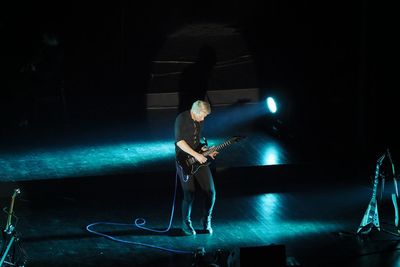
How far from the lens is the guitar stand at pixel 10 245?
733 centimetres

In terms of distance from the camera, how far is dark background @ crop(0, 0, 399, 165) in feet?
41.9

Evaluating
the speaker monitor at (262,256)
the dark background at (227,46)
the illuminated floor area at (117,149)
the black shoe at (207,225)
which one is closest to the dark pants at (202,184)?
the black shoe at (207,225)

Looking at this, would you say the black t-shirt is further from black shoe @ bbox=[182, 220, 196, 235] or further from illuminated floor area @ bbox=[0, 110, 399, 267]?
illuminated floor area @ bbox=[0, 110, 399, 267]

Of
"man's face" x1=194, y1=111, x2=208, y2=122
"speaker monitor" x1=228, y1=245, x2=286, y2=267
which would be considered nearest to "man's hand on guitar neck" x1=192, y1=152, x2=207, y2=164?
"man's face" x1=194, y1=111, x2=208, y2=122

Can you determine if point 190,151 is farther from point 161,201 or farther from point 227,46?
point 227,46

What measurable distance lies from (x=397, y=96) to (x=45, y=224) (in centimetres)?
647

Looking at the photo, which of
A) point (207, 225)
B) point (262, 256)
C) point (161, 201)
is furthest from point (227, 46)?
point (262, 256)

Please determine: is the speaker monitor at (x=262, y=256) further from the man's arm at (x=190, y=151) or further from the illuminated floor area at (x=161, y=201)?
the man's arm at (x=190, y=151)

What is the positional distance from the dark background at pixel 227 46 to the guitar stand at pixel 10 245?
4881mm

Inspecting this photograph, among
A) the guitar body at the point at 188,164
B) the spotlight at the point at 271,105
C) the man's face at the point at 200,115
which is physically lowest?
the guitar body at the point at 188,164

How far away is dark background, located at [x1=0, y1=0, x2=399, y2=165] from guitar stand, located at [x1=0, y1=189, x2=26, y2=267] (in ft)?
16.0

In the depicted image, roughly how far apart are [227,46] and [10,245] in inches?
304

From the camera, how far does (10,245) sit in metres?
7.49

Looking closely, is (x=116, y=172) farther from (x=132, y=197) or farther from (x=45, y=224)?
(x=45, y=224)
